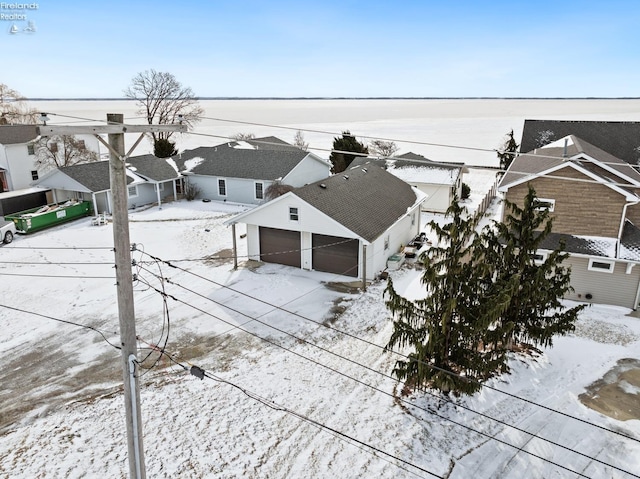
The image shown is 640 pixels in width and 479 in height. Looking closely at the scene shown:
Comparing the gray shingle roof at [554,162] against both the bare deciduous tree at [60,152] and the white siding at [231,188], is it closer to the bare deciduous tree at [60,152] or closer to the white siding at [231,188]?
the white siding at [231,188]

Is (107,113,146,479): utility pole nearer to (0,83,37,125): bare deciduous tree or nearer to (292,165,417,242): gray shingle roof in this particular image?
(292,165,417,242): gray shingle roof

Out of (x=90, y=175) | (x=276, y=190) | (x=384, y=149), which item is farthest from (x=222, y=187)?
(x=384, y=149)

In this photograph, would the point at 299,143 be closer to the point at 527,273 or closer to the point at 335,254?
the point at 335,254

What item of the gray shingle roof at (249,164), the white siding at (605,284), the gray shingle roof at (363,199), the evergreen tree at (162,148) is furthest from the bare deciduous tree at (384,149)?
the white siding at (605,284)

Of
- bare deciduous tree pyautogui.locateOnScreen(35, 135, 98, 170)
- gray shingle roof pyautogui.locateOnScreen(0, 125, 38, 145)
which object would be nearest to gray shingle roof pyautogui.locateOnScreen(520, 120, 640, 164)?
bare deciduous tree pyautogui.locateOnScreen(35, 135, 98, 170)

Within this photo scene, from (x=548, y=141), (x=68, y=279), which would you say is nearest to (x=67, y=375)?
(x=68, y=279)

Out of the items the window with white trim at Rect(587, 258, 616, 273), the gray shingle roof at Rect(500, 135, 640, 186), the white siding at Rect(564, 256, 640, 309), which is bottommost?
the white siding at Rect(564, 256, 640, 309)

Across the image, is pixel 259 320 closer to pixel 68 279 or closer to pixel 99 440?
pixel 99 440

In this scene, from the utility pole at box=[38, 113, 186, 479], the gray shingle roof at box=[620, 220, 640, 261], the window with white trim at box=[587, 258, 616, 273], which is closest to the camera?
the utility pole at box=[38, 113, 186, 479]
